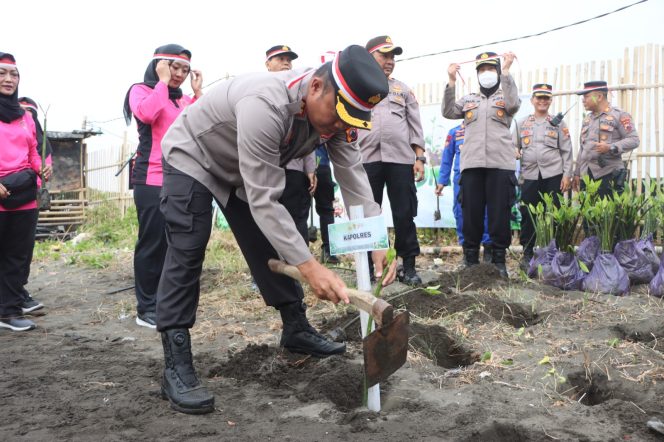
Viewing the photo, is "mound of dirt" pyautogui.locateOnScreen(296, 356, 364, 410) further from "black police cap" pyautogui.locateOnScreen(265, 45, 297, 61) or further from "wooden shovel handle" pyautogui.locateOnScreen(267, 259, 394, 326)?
"black police cap" pyautogui.locateOnScreen(265, 45, 297, 61)

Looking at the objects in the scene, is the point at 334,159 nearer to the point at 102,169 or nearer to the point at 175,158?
the point at 175,158

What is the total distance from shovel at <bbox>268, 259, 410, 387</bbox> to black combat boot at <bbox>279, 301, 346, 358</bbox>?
882mm

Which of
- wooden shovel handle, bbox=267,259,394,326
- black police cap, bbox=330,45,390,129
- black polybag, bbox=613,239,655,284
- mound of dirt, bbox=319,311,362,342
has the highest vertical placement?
black police cap, bbox=330,45,390,129

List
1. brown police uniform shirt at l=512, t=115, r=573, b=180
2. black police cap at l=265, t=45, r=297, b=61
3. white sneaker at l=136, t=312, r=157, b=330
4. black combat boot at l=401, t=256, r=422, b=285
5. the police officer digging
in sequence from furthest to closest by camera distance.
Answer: brown police uniform shirt at l=512, t=115, r=573, b=180 < black police cap at l=265, t=45, r=297, b=61 < black combat boot at l=401, t=256, r=422, b=285 < white sneaker at l=136, t=312, r=157, b=330 < the police officer digging

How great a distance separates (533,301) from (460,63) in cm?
248

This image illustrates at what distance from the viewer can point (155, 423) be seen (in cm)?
257

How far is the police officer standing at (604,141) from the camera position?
650cm

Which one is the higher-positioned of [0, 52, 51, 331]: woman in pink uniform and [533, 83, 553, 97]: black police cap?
[533, 83, 553, 97]: black police cap

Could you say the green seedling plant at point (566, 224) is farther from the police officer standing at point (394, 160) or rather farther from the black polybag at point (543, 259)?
the police officer standing at point (394, 160)

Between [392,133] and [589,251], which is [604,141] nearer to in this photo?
[589,251]

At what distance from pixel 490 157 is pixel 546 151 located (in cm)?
129

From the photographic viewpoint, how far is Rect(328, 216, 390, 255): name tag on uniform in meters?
2.54

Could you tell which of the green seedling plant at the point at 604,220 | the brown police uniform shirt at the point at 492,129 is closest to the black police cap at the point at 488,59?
the brown police uniform shirt at the point at 492,129

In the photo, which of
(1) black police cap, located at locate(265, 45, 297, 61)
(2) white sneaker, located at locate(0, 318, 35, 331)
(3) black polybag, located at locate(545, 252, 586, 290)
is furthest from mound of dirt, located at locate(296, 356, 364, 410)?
(1) black police cap, located at locate(265, 45, 297, 61)
